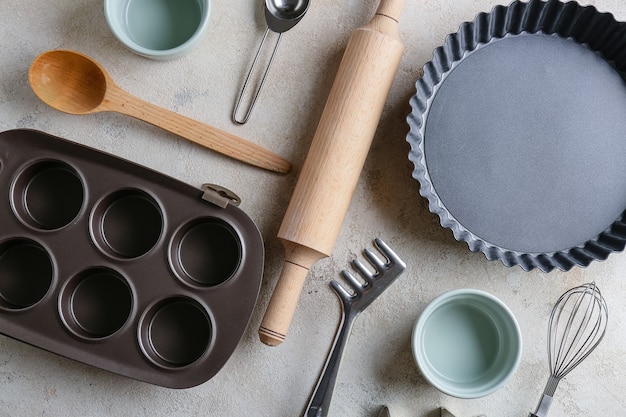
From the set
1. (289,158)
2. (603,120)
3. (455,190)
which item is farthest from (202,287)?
(603,120)

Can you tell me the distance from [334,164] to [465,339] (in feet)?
1.14

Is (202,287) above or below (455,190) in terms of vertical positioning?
below

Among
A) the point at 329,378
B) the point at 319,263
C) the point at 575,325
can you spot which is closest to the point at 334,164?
the point at 319,263

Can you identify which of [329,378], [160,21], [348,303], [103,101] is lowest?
[329,378]

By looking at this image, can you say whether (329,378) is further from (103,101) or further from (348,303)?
(103,101)

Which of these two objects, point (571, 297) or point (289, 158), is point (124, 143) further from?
point (571, 297)

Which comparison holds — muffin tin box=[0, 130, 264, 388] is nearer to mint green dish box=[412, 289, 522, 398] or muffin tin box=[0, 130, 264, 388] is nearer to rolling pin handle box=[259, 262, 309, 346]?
rolling pin handle box=[259, 262, 309, 346]

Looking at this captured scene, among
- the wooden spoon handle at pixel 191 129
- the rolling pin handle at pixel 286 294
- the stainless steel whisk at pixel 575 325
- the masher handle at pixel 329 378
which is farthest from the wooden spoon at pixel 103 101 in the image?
the stainless steel whisk at pixel 575 325

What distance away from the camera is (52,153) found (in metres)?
0.92

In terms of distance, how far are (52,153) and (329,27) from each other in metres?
0.49

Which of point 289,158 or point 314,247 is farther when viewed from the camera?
point 289,158

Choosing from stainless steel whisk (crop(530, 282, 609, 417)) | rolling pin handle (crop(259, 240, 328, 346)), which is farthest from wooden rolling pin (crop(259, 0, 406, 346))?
stainless steel whisk (crop(530, 282, 609, 417))

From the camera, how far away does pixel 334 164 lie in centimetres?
92

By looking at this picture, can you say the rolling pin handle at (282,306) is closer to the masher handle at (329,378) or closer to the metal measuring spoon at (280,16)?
the masher handle at (329,378)
